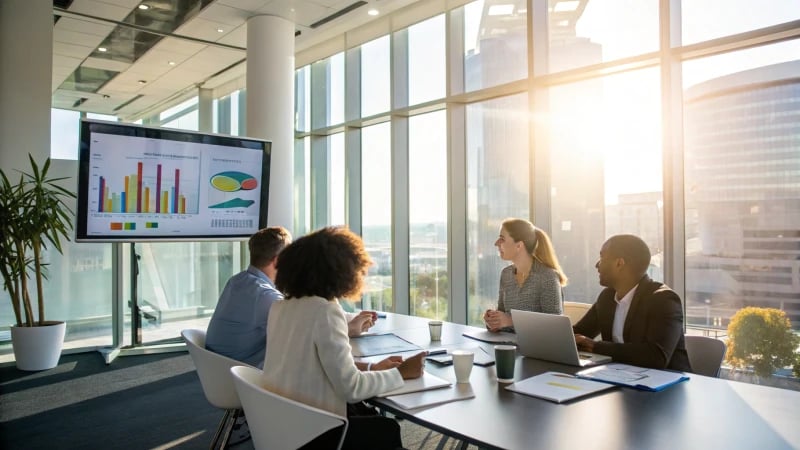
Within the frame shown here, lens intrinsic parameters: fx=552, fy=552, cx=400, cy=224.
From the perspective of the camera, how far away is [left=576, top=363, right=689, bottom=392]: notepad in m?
1.80

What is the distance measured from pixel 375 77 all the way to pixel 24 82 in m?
3.61

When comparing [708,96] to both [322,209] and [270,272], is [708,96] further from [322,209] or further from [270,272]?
[322,209]

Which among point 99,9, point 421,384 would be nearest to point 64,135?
point 99,9

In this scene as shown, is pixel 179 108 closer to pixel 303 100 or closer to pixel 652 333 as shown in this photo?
pixel 303 100

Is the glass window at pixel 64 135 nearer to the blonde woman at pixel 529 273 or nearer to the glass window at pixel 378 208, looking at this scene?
the glass window at pixel 378 208

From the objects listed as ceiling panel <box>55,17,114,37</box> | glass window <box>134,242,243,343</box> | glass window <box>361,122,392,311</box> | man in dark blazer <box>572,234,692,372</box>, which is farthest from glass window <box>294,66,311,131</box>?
man in dark blazer <box>572,234,692,372</box>

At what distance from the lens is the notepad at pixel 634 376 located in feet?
5.92

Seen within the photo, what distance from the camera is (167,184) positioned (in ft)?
16.3

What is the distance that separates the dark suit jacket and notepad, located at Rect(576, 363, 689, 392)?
0.22 feet

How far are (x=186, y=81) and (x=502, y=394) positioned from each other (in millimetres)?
8253

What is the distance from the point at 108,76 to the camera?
8398 mm

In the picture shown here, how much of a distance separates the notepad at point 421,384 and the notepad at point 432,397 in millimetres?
16

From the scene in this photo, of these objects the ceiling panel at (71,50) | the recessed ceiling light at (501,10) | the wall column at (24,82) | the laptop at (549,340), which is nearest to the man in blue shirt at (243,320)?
the laptop at (549,340)

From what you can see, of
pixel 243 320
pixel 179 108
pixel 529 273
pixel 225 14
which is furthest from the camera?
pixel 179 108
